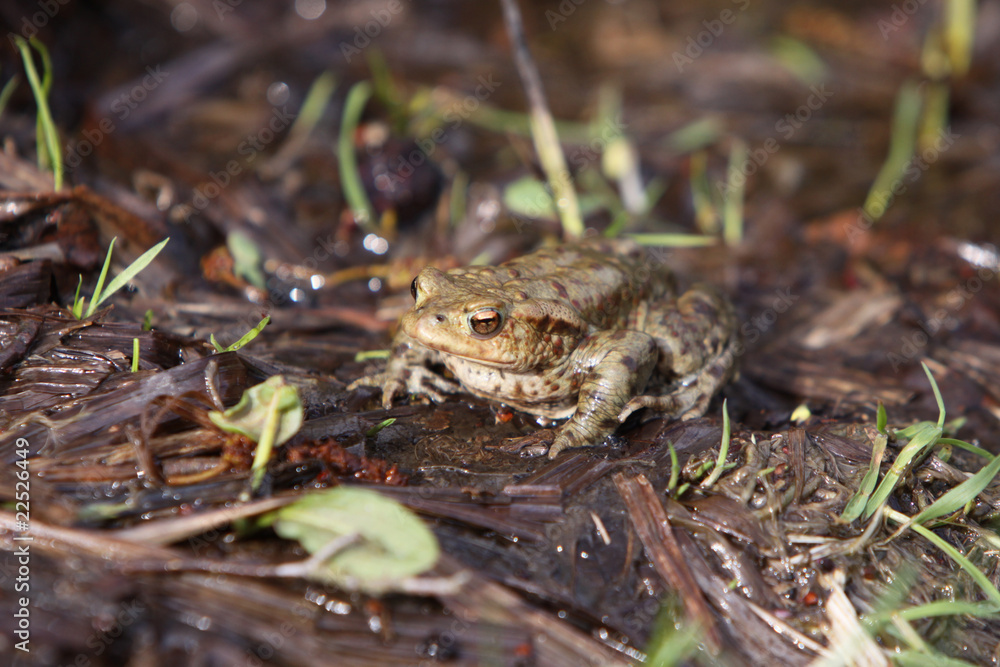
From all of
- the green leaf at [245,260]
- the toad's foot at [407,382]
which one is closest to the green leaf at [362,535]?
the toad's foot at [407,382]

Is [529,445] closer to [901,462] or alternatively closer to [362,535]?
[362,535]

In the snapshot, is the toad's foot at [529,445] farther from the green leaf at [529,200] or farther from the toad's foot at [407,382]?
the green leaf at [529,200]

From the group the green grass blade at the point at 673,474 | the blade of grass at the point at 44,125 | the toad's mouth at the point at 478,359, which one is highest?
the blade of grass at the point at 44,125

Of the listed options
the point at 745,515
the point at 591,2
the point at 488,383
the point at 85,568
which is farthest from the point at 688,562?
the point at 591,2

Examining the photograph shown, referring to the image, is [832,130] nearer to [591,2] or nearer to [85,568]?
[591,2]

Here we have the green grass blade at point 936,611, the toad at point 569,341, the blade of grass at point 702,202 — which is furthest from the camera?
the blade of grass at point 702,202

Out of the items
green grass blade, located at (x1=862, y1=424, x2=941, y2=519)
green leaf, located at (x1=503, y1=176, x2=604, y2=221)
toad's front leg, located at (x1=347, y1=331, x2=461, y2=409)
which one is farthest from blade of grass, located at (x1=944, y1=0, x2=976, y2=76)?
toad's front leg, located at (x1=347, y1=331, x2=461, y2=409)

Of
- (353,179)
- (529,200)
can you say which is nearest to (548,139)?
(529,200)
